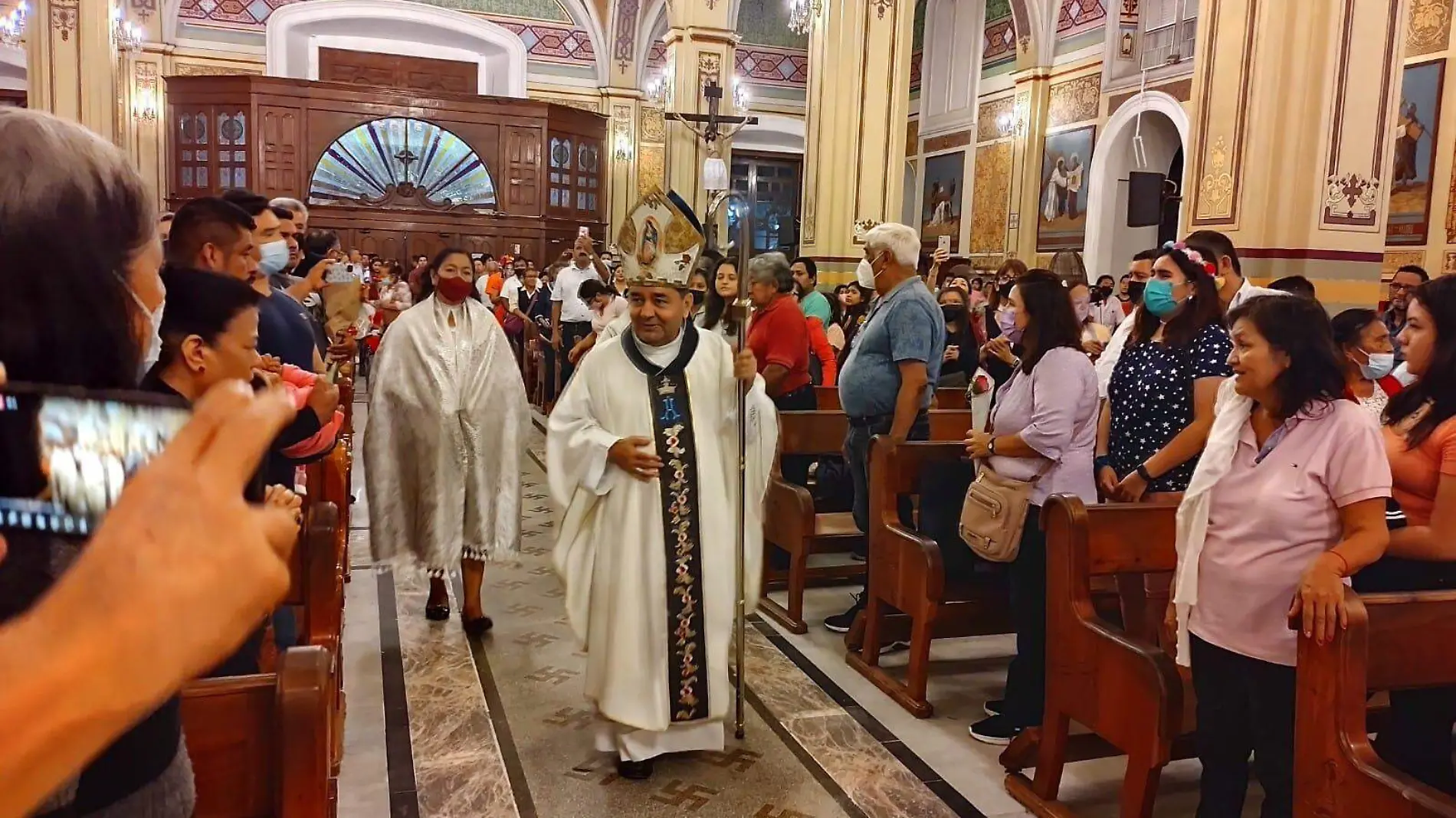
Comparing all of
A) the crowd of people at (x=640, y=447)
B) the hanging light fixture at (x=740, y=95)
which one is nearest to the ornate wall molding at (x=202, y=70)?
the hanging light fixture at (x=740, y=95)

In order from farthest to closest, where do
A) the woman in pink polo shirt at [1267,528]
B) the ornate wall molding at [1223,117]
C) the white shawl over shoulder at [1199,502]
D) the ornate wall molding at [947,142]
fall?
the ornate wall molding at [947,142]
the ornate wall molding at [1223,117]
the white shawl over shoulder at [1199,502]
the woman in pink polo shirt at [1267,528]

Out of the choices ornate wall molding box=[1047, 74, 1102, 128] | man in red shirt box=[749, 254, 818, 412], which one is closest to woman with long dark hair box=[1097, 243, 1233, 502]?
man in red shirt box=[749, 254, 818, 412]

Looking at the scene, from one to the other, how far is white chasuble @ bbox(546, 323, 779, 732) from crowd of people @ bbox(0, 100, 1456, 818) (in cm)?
1

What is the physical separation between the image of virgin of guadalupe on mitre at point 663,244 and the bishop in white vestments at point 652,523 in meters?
0.02

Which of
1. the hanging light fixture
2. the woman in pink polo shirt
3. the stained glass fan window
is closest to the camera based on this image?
the woman in pink polo shirt

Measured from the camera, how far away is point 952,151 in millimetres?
18266

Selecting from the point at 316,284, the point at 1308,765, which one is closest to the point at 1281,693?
the point at 1308,765

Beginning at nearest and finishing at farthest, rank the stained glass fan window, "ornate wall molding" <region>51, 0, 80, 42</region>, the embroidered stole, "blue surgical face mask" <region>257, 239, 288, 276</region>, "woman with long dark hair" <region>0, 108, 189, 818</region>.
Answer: "woman with long dark hair" <region>0, 108, 189, 818</region>
the embroidered stole
"blue surgical face mask" <region>257, 239, 288, 276</region>
"ornate wall molding" <region>51, 0, 80, 42</region>
the stained glass fan window

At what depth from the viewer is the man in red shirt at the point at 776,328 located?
5.21 meters

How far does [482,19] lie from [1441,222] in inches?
651

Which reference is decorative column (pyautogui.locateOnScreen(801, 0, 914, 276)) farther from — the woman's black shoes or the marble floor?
the woman's black shoes

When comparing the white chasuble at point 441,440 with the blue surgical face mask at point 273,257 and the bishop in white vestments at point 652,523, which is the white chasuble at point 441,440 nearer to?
the blue surgical face mask at point 273,257

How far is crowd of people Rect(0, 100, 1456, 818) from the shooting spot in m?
0.55

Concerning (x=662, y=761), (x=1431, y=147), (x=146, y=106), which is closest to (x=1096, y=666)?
(x=662, y=761)
